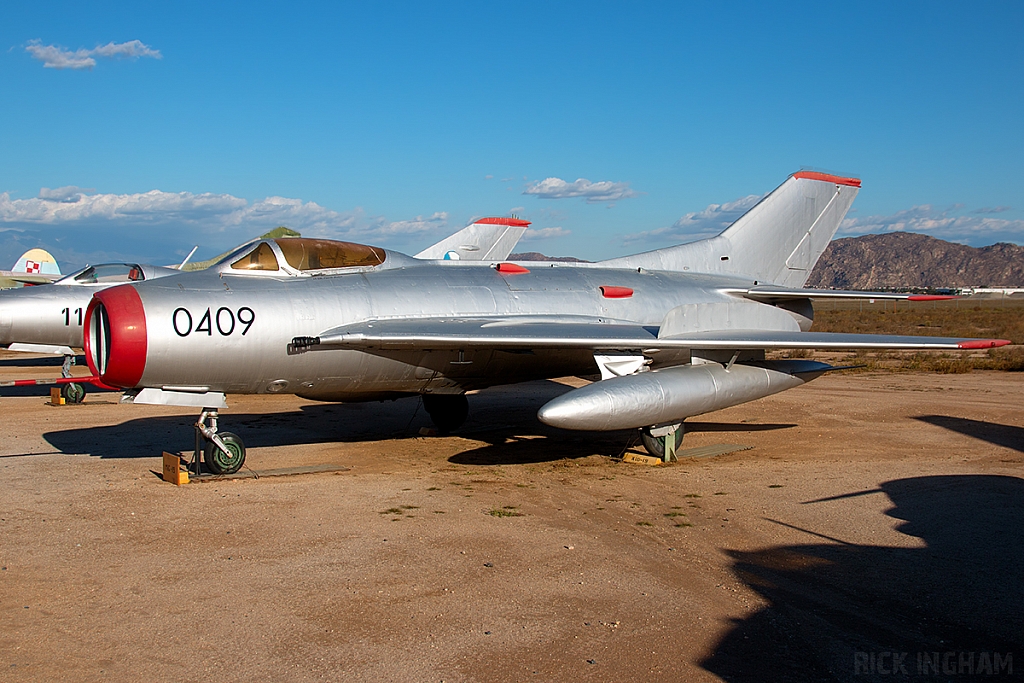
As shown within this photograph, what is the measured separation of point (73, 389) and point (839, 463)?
13.6 meters

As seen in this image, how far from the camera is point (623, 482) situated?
8828mm

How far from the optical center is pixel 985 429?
1199 centimetres

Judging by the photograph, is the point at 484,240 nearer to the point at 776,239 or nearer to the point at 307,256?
the point at 776,239

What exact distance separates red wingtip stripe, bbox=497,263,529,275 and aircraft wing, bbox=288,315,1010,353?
3.07 feet

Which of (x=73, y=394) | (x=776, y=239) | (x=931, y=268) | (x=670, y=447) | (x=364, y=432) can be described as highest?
(x=931, y=268)

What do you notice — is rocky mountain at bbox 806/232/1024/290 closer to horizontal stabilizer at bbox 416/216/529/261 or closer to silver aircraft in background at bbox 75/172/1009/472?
horizontal stabilizer at bbox 416/216/529/261

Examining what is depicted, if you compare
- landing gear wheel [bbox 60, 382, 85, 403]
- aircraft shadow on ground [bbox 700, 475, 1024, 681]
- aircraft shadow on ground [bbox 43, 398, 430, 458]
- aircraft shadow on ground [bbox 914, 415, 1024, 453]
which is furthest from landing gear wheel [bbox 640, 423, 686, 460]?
landing gear wheel [bbox 60, 382, 85, 403]

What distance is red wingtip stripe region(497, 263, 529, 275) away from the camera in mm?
10620

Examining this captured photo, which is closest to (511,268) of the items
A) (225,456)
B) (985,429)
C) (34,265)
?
(225,456)

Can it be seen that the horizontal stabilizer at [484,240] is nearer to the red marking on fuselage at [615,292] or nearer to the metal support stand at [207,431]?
the red marking on fuselage at [615,292]

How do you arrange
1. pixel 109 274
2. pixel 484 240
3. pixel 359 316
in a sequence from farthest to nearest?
pixel 484 240 → pixel 109 274 → pixel 359 316

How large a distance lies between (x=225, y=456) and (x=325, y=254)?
8.32 feet

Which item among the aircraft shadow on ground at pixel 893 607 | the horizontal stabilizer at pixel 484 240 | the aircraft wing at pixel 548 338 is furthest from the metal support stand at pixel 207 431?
the horizontal stabilizer at pixel 484 240

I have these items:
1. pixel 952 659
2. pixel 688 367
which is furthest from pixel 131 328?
pixel 952 659
